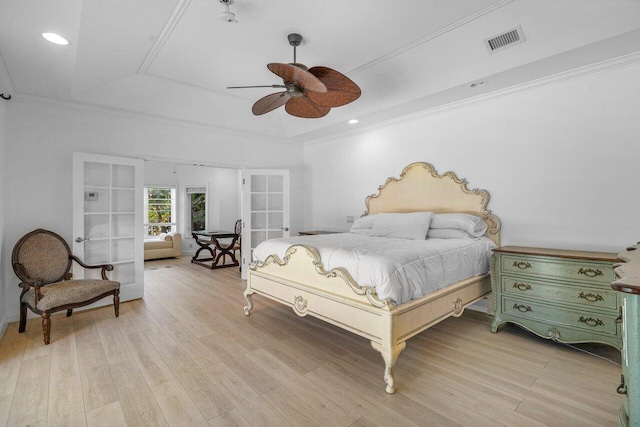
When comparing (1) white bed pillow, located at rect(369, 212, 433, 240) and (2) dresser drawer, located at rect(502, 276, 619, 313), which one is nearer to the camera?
(2) dresser drawer, located at rect(502, 276, 619, 313)

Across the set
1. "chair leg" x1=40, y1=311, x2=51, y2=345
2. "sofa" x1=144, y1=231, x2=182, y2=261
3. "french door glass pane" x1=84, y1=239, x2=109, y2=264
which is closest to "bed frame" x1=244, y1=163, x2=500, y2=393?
"chair leg" x1=40, y1=311, x2=51, y2=345

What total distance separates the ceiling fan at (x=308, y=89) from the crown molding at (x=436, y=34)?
0.89 meters

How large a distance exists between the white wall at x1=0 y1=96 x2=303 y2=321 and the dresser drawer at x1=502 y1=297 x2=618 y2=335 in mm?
4593

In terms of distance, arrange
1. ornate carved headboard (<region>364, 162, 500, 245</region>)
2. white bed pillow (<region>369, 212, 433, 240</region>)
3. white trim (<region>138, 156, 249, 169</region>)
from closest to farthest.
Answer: white bed pillow (<region>369, 212, 433, 240</region>) < ornate carved headboard (<region>364, 162, 500, 245</region>) < white trim (<region>138, 156, 249, 169</region>)

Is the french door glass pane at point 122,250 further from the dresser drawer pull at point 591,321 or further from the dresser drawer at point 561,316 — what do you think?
the dresser drawer pull at point 591,321

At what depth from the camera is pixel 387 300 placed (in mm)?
2104

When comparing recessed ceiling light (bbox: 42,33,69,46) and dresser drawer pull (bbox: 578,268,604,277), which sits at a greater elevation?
recessed ceiling light (bbox: 42,33,69,46)

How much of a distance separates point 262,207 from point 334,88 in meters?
3.19

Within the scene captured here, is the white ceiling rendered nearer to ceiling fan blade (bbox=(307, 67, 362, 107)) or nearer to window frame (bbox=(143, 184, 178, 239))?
ceiling fan blade (bbox=(307, 67, 362, 107))

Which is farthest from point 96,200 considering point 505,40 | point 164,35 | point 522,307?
point 522,307

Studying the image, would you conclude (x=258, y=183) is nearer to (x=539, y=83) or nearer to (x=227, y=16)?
(x=227, y=16)

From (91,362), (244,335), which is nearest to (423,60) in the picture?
(244,335)

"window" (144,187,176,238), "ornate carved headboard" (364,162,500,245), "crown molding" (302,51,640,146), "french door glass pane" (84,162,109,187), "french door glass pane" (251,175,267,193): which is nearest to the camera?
"crown molding" (302,51,640,146)

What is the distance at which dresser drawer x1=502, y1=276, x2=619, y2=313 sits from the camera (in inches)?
93.8
